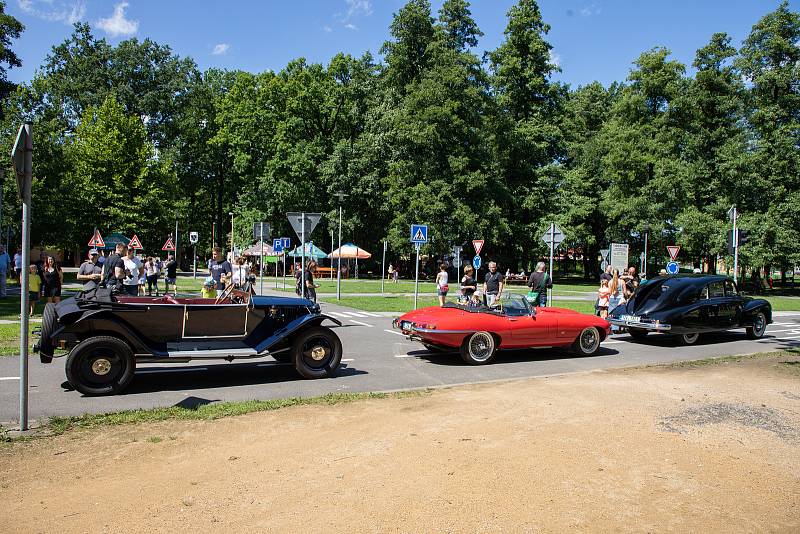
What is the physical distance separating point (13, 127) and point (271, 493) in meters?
37.9

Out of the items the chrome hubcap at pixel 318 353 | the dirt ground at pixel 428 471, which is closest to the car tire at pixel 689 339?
the dirt ground at pixel 428 471

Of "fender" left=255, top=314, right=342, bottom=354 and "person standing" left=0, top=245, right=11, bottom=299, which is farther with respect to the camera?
"person standing" left=0, top=245, right=11, bottom=299

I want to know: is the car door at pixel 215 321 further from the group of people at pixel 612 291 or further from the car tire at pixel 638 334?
the group of people at pixel 612 291

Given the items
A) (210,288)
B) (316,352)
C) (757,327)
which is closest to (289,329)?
(316,352)

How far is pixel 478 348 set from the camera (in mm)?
10367

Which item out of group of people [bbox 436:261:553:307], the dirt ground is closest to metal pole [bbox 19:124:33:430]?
the dirt ground

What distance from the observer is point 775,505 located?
13.8ft

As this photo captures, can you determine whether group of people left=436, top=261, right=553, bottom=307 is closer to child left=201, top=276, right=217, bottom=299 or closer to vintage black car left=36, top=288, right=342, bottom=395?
vintage black car left=36, top=288, right=342, bottom=395

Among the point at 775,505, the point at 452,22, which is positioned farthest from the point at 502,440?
the point at 452,22

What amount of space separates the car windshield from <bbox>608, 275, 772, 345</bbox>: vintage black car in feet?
12.6

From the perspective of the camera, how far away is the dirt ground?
386 cm

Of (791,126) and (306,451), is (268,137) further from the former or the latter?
(306,451)

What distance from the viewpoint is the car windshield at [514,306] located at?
10844 millimetres

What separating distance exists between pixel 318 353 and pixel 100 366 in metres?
2.97
